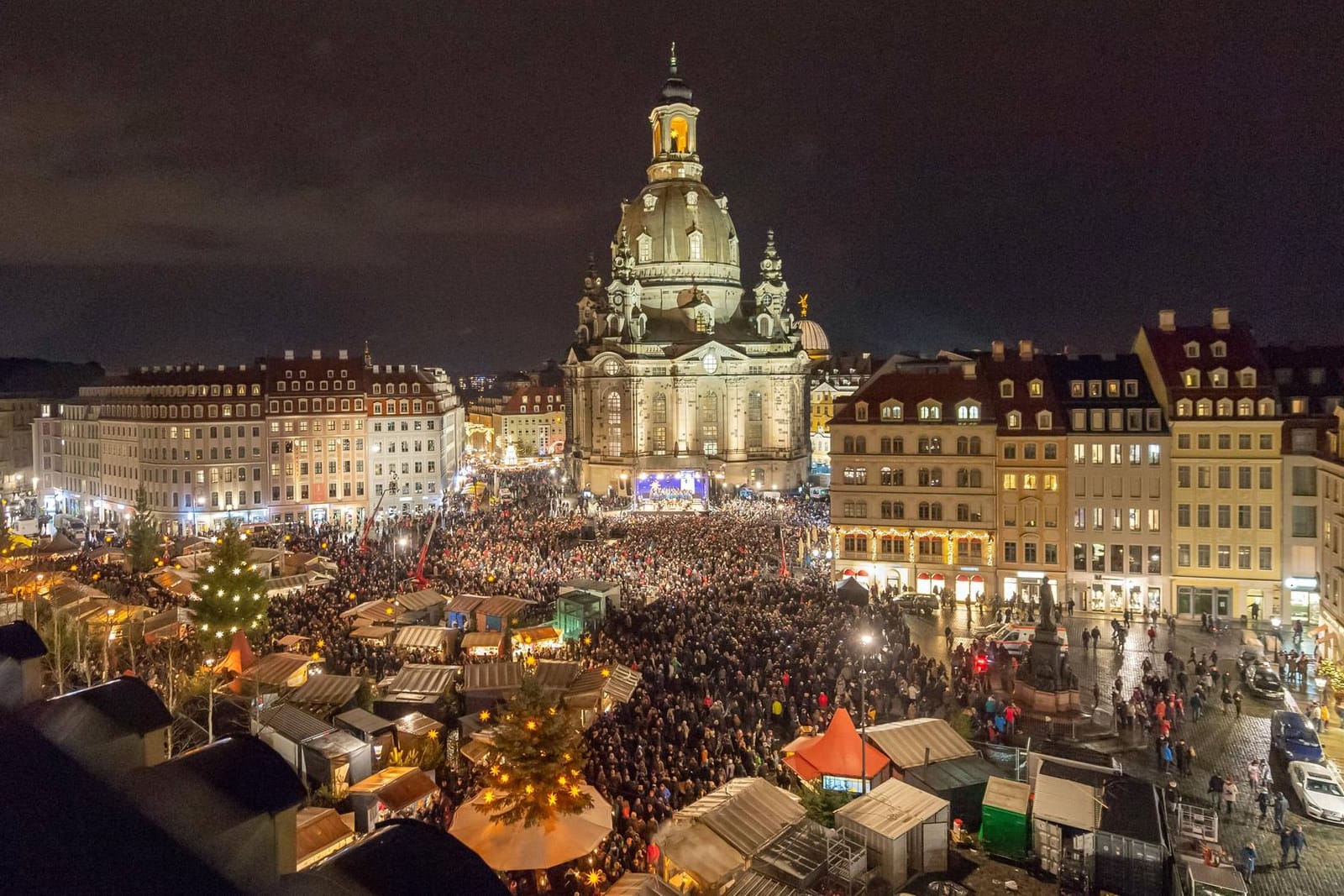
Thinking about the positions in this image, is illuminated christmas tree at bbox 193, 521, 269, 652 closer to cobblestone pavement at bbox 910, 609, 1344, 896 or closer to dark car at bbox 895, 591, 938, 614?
cobblestone pavement at bbox 910, 609, 1344, 896

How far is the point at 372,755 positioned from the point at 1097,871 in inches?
716

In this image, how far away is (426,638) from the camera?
3681 centimetres

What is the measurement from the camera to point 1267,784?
80.3 ft

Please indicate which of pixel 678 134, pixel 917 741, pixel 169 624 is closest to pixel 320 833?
pixel 917 741

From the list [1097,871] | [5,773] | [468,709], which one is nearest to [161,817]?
[5,773]

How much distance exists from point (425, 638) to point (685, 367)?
239 feet

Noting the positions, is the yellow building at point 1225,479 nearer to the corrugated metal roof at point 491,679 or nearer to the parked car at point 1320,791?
the parked car at point 1320,791

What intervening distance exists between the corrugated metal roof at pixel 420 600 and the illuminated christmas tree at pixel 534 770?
21.5 meters

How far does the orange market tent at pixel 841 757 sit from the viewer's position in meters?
22.5

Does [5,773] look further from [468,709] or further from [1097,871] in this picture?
[468,709]

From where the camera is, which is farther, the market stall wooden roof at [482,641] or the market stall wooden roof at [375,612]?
the market stall wooden roof at [375,612]

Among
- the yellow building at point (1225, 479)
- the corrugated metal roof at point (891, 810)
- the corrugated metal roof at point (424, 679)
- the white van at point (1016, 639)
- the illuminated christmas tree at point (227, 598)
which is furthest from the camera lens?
the yellow building at point (1225, 479)

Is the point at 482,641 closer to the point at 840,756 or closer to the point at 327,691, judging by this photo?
the point at 327,691

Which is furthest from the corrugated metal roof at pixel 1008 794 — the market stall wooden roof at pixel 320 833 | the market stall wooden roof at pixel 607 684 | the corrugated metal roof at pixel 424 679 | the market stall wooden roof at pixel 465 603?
the market stall wooden roof at pixel 465 603
